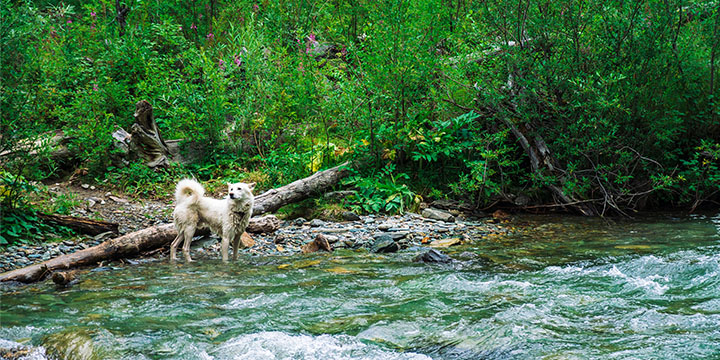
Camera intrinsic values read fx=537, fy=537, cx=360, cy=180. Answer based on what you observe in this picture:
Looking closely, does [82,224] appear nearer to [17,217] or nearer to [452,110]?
[17,217]

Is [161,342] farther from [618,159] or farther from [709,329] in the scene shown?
[618,159]

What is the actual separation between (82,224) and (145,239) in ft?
3.67

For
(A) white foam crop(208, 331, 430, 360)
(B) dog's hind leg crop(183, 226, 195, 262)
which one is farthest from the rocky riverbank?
(A) white foam crop(208, 331, 430, 360)

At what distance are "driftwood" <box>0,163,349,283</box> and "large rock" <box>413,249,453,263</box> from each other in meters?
A: 3.28

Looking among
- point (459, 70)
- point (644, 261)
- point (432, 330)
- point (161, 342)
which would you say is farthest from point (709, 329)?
point (459, 70)

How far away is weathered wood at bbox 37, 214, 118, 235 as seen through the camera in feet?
25.1

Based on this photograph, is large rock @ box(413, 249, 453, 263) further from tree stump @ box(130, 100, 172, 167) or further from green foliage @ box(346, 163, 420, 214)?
tree stump @ box(130, 100, 172, 167)

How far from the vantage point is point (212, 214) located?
7.65 metres

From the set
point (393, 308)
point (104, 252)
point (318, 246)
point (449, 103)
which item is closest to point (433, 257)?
point (318, 246)

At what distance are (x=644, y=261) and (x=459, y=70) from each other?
206 inches

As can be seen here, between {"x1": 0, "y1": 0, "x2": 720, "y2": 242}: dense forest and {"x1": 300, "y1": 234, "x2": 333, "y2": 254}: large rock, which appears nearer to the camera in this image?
{"x1": 300, "y1": 234, "x2": 333, "y2": 254}: large rock

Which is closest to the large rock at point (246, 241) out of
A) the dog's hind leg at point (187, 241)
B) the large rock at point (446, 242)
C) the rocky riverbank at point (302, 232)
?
the rocky riverbank at point (302, 232)

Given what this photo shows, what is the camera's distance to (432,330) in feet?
14.2

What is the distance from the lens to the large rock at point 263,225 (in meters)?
8.77
